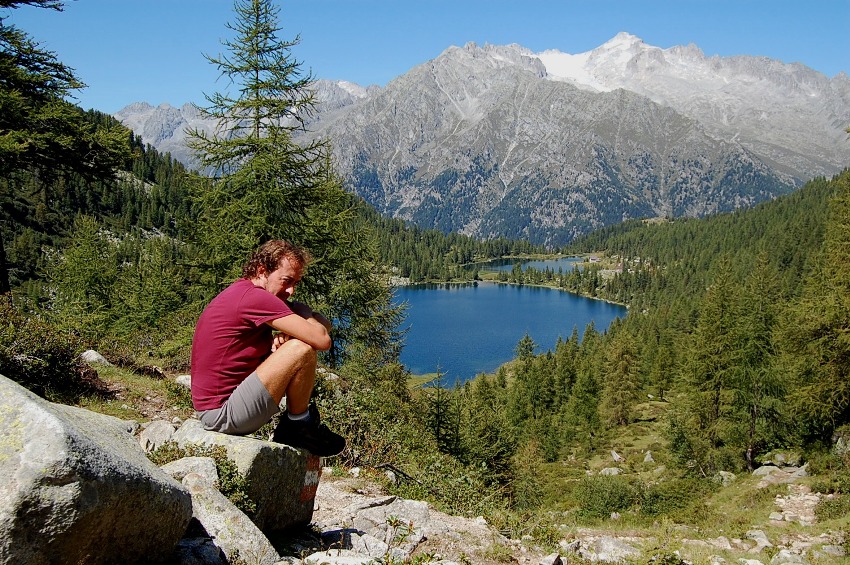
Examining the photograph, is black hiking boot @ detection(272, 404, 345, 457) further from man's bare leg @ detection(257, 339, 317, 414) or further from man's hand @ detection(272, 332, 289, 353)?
man's hand @ detection(272, 332, 289, 353)

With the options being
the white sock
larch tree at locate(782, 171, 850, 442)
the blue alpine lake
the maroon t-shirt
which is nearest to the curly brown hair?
the maroon t-shirt

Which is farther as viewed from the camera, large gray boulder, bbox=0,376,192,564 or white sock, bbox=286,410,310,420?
white sock, bbox=286,410,310,420

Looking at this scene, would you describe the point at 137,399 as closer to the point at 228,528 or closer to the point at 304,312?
the point at 304,312

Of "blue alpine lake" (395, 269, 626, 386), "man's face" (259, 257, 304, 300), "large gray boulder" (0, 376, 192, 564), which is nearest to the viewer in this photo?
"large gray boulder" (0, 376, 192, 564)

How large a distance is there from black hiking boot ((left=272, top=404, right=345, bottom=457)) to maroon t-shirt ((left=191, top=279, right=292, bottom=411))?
2.48 feet

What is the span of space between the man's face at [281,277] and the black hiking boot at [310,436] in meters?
1.40

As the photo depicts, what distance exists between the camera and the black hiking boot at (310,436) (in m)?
5.64

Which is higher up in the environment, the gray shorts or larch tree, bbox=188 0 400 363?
larch tree, bbox=188 0 400 363

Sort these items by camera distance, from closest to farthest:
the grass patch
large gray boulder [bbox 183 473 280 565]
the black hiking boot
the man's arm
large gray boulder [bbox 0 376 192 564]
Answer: large gray boulder [bbox 0 376 192 564] → large gray boulder [bbox 183 473 280 565] → the man's arm → the black hiking boot → the grass patch

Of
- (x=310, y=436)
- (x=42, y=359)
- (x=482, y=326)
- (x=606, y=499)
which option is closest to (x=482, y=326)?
(x=482, y=326)

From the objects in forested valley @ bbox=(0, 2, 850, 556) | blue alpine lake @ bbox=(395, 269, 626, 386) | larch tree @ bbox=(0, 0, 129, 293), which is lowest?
blue alpine lake @ bbox=(395, 269, 626, 386)

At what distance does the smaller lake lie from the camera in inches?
4451

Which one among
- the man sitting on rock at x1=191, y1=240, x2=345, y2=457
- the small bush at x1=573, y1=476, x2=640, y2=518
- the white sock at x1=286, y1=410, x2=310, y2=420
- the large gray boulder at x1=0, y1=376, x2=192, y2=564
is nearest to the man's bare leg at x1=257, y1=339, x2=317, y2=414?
the man sitting on rock at x1=191, y1=240, x2=345, y2=457

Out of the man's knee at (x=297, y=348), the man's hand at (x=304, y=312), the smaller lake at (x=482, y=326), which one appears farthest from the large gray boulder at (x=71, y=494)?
the smaller lake at (x=482, y=326)
